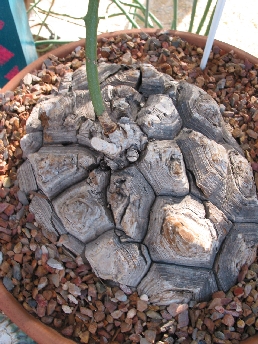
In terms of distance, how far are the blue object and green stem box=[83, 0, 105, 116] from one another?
621mm

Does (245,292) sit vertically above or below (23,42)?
below

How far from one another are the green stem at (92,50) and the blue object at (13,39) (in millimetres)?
621

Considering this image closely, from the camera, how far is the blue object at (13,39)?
1186 mm

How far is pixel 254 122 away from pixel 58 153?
20.5 inches

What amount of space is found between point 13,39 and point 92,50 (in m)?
0.72

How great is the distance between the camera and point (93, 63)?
0.66m

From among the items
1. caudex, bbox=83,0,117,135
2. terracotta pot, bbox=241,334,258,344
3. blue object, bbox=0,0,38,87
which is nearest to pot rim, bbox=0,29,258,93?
blue object, bbox=0,0,38,87

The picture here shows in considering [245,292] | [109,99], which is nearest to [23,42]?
[109,99]

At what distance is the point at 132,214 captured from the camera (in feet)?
2.46

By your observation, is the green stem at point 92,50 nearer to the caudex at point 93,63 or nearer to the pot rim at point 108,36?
the caudex at point 93,63

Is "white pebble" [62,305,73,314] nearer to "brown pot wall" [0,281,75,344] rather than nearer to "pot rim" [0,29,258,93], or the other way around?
"brown pot wall" [0,281,75,344]

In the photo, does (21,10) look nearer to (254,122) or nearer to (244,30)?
(254,122)

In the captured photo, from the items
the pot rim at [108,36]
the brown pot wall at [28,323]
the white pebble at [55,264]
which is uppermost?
the pot rim at [108,36]

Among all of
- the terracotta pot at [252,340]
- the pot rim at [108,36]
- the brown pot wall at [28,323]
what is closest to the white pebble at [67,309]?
the brown pot wall at [28,323]
